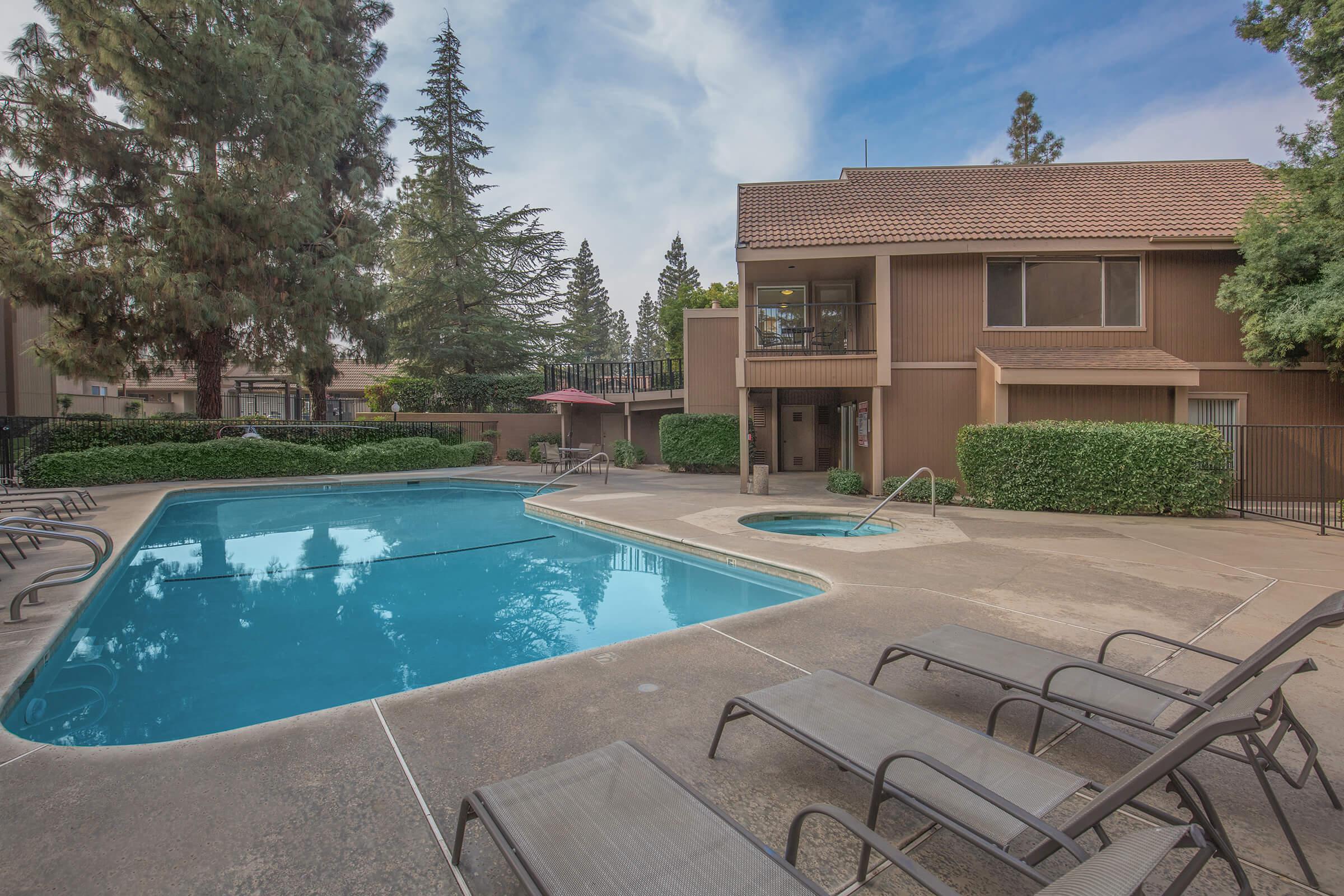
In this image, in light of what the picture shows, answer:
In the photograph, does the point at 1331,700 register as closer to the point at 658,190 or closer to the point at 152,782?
the point at 152,782

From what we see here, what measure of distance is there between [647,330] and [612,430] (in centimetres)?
5135

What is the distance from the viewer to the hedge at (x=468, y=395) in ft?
78.4

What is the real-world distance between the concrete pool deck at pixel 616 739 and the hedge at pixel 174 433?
11258 millimetres

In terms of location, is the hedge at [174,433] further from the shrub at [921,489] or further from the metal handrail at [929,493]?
the metal handrail at [929,493]

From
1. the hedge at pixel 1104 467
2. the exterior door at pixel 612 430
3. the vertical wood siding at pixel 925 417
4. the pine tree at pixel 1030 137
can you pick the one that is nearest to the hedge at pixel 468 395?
the exterior door at pixel 612 430

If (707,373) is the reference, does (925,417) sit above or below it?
below

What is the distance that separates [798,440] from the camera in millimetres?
18406

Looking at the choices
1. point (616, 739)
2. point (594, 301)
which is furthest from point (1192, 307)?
point (594, 301)

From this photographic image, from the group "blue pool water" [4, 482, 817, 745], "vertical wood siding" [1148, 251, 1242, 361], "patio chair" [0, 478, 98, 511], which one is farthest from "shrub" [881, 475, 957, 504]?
"patio chair" [0, 478, 98, 511]

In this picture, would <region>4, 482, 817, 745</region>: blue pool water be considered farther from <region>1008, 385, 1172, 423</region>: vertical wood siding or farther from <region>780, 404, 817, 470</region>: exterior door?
<region>780, 404, 817, 470</region>: exterior door

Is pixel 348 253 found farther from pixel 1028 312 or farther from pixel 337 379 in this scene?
pixel 1028 312

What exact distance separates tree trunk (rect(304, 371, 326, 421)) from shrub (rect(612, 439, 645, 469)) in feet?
32.6

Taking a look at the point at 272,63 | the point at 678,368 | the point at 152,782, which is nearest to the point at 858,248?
the point at 678,368

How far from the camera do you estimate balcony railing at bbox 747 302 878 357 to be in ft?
45.3
